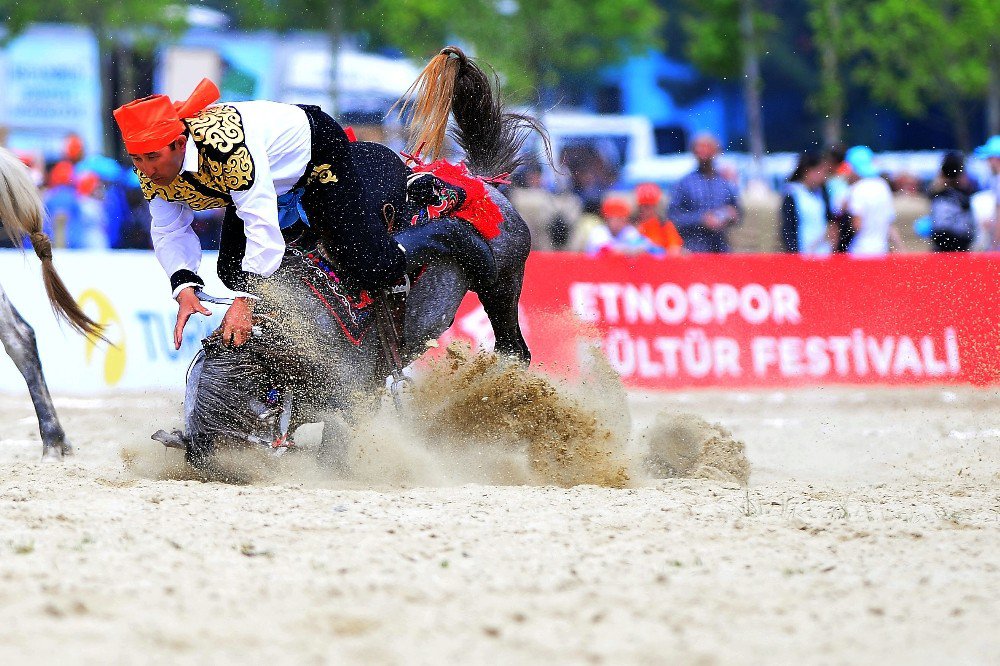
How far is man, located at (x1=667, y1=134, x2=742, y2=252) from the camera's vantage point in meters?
11.6

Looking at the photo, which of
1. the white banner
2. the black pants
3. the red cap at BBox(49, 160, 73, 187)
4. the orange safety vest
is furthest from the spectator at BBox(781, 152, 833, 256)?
the red cap at BBox(49, 160, 73, 187)

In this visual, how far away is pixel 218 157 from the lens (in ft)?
16.0

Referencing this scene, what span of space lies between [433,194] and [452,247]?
0.26 metres

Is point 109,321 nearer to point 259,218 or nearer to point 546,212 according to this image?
point 259,218

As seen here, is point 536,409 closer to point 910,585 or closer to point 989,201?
point 910,585

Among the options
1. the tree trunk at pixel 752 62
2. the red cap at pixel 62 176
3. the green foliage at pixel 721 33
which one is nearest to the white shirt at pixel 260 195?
the red cap at pixel 62 176

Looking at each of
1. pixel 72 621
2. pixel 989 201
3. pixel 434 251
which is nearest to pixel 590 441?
pixel 434 251

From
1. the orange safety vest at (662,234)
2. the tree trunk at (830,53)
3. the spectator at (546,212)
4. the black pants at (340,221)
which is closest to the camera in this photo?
the black pants at (340,221)

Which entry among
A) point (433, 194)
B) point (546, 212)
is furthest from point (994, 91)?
point (433, 194)

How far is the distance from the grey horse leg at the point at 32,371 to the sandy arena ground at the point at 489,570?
515 millimetres

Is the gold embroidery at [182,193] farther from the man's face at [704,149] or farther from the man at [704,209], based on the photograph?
the man at [704,209]

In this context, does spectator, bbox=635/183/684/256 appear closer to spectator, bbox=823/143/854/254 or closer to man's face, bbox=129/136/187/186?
spectator, bbox=823/143/854/254

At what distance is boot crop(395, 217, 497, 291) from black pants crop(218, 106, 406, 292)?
215 millimetres

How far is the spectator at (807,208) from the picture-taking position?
37.8 ft
